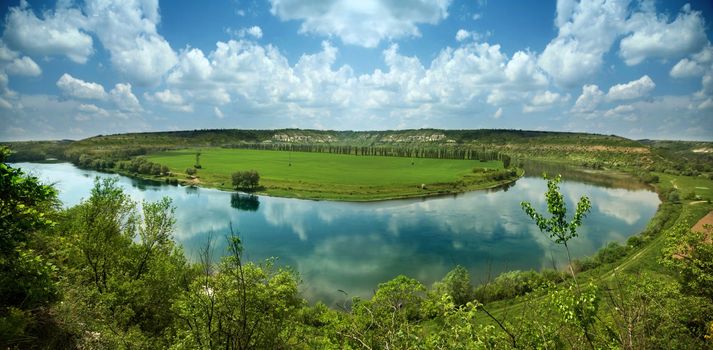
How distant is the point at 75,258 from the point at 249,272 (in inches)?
447

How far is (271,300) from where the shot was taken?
45.3 feet

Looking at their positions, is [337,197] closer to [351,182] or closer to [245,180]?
[351,182]

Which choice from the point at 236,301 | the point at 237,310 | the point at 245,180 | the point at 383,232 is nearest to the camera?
the point at 236,301

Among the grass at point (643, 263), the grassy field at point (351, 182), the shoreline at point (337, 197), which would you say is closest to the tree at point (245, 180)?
the shoreline at point (337, 197)

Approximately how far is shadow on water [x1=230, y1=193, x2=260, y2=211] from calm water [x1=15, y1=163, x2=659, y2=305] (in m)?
0.24

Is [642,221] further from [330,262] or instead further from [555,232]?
[555,232]

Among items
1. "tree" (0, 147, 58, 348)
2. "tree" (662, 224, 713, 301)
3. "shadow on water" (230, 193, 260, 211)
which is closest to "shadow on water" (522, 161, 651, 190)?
"shadow on water" (230, 193, 260, 211)

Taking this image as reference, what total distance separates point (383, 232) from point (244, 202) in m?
38.7

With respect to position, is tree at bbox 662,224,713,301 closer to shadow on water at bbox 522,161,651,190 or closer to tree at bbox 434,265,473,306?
tree at bbox 434,265,473,306

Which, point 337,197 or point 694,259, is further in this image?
point 337,197

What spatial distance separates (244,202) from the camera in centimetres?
8369

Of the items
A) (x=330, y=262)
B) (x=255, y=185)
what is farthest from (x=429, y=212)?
(x=255, y=185)

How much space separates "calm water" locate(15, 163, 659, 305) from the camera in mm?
44438

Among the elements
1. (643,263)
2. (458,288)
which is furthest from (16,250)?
(643,263)
